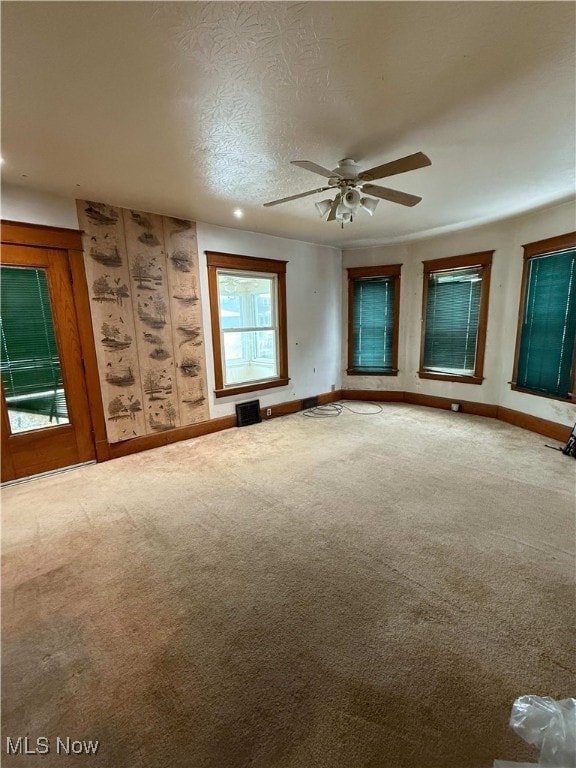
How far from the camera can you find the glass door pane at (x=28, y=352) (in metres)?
2.96

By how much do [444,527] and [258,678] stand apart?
156 cm

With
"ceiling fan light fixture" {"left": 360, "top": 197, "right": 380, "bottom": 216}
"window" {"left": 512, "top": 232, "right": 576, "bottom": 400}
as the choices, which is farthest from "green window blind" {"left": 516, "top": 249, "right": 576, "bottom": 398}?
"ceiling fan light fixture" {"left": 360, "top": 197, "right": 380, "bottom": 216}

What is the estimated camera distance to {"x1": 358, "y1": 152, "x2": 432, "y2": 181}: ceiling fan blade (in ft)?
6.16

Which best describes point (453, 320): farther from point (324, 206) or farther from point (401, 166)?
point (401, 166)

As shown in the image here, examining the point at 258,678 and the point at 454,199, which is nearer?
the point at 258,678

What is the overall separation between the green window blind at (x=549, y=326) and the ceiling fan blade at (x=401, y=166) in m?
2.73

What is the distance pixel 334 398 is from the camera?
5906 mm

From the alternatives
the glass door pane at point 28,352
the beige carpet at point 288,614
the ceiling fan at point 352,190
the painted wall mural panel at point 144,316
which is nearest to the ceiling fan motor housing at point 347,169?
the ceiling fan at point 352,190

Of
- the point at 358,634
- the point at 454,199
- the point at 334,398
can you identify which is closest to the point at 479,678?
the point at 358,634

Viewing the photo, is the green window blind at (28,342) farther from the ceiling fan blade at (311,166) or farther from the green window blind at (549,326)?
the green window blind at (549,326)

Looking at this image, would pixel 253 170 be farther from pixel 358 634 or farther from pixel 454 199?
pixel 358 634

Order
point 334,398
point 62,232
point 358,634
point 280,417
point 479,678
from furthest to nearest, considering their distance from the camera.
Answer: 1. point 334,398
2. point 280,417
3. point 62,232
4. point 358,634
5. point 479,678

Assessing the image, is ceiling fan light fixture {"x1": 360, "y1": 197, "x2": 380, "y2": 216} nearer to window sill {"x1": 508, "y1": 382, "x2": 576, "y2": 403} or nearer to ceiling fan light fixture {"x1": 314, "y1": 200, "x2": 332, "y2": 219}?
ceiling fan light fixture {"x1": 314, "y1": 200, "x2": 332, "y2": 219}

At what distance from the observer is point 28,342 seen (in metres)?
3.06
